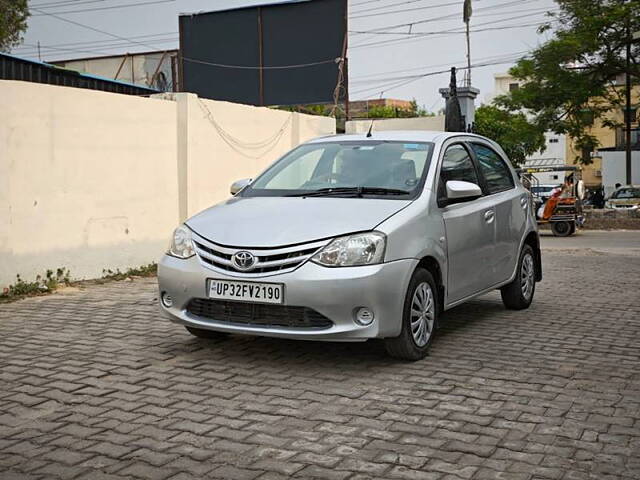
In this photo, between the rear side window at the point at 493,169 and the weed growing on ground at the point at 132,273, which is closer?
the rear side window at the point at 493,169

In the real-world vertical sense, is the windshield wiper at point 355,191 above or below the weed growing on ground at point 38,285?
above

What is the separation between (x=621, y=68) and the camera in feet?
103

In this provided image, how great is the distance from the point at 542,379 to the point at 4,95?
6.50m

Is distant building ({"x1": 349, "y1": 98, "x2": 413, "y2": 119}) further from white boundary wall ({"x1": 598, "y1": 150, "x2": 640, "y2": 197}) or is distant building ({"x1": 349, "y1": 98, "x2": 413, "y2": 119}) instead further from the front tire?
the front tire

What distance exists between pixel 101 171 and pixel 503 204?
525 centimetres

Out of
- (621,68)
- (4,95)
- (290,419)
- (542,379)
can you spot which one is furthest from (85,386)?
(621,68)

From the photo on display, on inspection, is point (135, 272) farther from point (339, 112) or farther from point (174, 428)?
point (339, 112)

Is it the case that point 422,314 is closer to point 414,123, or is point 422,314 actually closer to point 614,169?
point 414,123

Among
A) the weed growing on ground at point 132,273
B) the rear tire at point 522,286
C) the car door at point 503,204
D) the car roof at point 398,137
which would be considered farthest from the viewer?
the weed growing on ground at point 132,273

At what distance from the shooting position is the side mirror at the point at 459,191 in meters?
6.43

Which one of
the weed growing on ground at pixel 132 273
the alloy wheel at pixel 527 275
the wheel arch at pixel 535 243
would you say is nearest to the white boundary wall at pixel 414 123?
the weed growing on ground at pixel 132 273

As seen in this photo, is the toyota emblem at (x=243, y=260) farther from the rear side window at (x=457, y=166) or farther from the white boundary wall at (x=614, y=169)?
the white boundary wall at (x=614, y=169)

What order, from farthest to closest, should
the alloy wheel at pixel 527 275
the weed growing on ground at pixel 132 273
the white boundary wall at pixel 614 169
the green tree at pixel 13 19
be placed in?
the white boundary wall at pixel 614 169 < the green tree at pixel 13 19 < the weed growing on ground at pixel 132 273 < the alloy wheel at pixel 527 275

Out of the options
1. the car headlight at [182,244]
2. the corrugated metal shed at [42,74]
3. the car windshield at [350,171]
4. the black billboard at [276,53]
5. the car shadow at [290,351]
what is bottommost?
the car shadow at [290,351]
